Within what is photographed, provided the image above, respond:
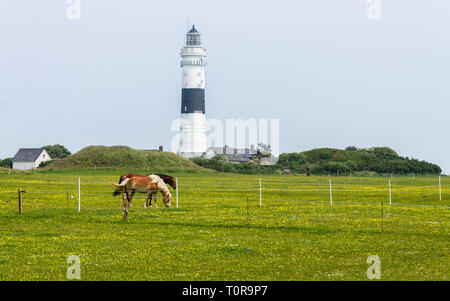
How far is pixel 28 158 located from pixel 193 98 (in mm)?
33826

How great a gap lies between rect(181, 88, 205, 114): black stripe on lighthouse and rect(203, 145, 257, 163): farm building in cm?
1316

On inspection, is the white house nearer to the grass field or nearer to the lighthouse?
the lighthouse

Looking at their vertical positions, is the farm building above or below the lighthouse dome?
below

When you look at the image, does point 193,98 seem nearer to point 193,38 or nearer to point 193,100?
point 193,100

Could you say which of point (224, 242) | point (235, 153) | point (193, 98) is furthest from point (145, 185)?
point (235, 153)

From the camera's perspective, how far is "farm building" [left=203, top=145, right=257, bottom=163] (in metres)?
157

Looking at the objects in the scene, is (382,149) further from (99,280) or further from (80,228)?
(99,280)

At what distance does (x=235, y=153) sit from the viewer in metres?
163

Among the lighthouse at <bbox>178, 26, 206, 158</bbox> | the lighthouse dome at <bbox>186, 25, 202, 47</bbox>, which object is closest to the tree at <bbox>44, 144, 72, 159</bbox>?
the lighthouse at <bbox>178, 26, 206, 158</bbox>

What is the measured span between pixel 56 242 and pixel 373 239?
11.2 m

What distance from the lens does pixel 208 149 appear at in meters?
153

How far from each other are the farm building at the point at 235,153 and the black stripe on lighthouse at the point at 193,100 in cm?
1316

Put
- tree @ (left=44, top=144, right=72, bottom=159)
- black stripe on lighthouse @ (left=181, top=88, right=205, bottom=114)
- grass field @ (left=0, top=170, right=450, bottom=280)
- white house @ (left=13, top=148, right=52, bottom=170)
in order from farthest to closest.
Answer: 1. tree @ (left=44, top=144, right=72, bottom=159)
2. white house @ (left=13, top=148, right=52, bottom=170)
3. black stripe on lighthouse @ (left=181, top=88, right=205, bottom=114)
4. grass field @ (left=0, top=170, right=450, bottom=280)
